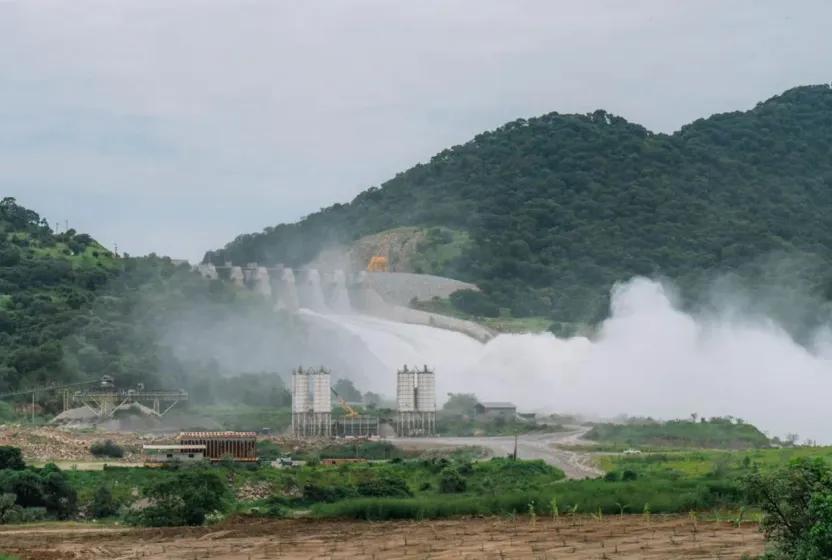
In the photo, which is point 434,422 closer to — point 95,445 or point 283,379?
point 283,379

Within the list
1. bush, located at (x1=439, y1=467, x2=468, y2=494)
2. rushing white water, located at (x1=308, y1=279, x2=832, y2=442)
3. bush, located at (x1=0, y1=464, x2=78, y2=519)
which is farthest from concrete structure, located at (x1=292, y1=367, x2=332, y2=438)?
bush, located at (x1=0, y1=464, x2=78, y2=519)

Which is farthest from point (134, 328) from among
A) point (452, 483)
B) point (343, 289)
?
point (452, 483)

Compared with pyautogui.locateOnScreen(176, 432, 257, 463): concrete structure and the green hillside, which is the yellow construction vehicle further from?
pyautogui.locateOnScreen(176, 432, 257, 463): concrete structure

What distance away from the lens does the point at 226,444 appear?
7475 centimetres

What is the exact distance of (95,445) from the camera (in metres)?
74.8

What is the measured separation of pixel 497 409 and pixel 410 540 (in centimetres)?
5704

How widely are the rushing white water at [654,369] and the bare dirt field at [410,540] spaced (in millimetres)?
53152

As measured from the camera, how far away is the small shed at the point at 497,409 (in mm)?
99812

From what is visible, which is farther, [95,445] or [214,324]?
[214,324]

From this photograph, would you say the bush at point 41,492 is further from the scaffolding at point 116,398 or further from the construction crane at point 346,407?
the construction crane at point 346,407

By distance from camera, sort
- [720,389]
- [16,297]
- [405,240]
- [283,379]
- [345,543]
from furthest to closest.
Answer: [405,240], [16,297], [283,379], [720,389], [345,543]

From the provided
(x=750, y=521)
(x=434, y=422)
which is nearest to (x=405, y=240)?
(x=434, y=422)

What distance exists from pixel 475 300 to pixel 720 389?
162 feet

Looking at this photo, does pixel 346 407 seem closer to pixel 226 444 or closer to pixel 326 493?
pixel 226 444
